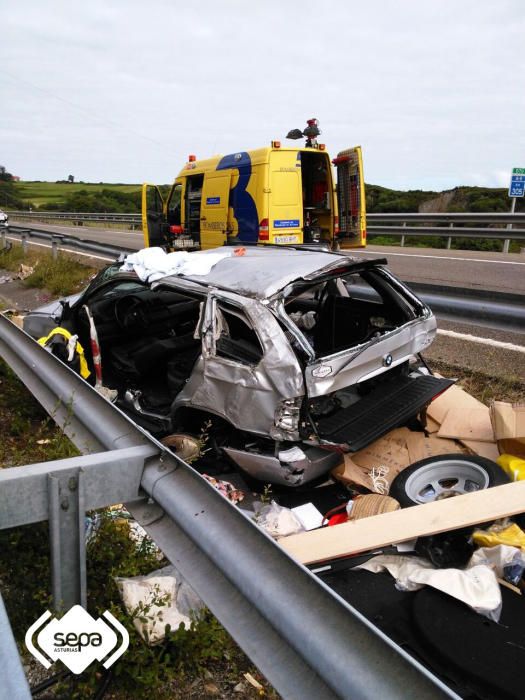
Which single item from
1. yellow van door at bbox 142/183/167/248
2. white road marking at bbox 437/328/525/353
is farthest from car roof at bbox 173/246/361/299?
yellow van door at bbox 142/183/167/248

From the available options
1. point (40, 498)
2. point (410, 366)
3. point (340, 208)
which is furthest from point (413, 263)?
point (40, 498)

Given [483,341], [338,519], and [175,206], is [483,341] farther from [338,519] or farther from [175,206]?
[175,206]

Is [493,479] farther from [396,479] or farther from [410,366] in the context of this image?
[410,366]

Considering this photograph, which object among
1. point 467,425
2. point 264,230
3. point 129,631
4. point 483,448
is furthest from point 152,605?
point 264,230

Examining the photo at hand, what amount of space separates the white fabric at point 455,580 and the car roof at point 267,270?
5.70 ft

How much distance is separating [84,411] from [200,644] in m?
1.14

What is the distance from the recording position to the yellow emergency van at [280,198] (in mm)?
10070

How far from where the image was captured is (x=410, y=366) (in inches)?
186

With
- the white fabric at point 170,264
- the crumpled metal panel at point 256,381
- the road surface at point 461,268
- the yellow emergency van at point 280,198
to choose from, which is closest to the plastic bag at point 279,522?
the crumpled metal panel at point 256,381

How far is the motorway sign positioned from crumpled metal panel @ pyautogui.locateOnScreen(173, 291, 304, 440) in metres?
12.9

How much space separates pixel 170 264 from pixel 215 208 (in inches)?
267

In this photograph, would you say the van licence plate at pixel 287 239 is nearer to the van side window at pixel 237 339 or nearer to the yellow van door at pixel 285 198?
the yellow van door at pixel 285 198

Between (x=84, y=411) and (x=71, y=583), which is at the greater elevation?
(x=84, y=411)

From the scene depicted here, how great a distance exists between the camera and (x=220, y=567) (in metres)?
1.67
